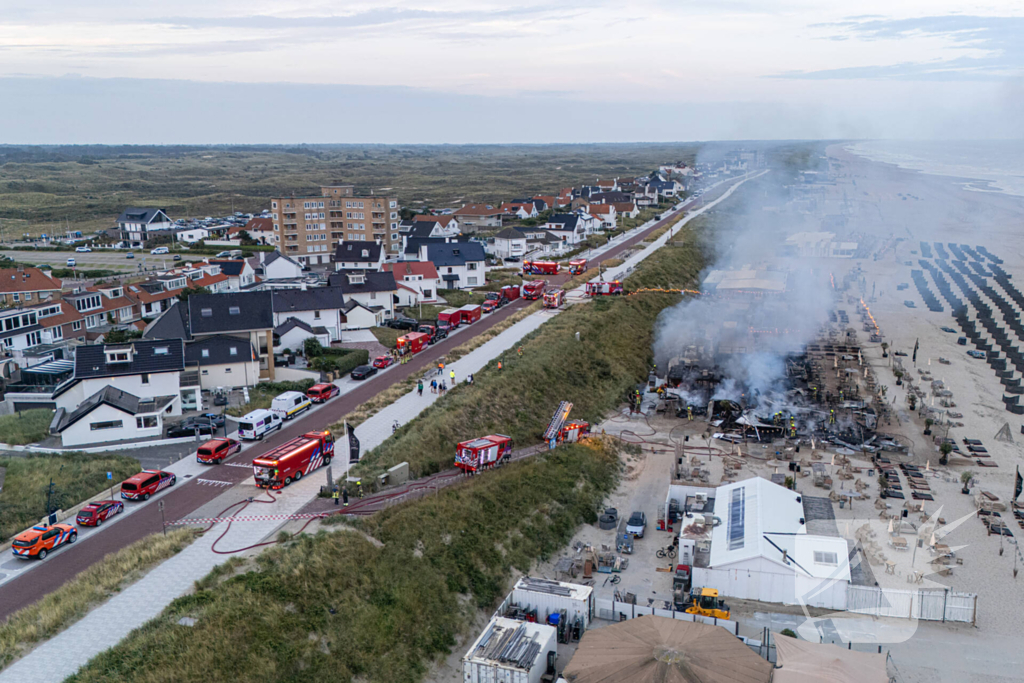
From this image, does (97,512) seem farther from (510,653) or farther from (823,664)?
(823,664)

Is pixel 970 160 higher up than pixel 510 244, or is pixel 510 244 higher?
pixel 970 160

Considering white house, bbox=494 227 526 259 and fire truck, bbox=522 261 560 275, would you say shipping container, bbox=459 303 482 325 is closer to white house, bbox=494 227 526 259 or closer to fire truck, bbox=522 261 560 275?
fire truck, bbox=522 261 560 275

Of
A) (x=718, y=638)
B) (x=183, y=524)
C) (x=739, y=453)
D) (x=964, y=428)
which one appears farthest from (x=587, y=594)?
(x=964, y=428)

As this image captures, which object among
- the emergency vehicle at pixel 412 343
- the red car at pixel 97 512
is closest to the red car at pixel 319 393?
the emergency vehicle at pixel 412 343

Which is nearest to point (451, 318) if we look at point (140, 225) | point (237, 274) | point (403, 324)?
point (403, 324)

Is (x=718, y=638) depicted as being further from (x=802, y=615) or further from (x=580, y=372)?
(x=580, y=372)

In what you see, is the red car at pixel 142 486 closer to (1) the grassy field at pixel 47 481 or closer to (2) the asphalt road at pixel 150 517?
(2) the asphalt road at pixel 150 517
